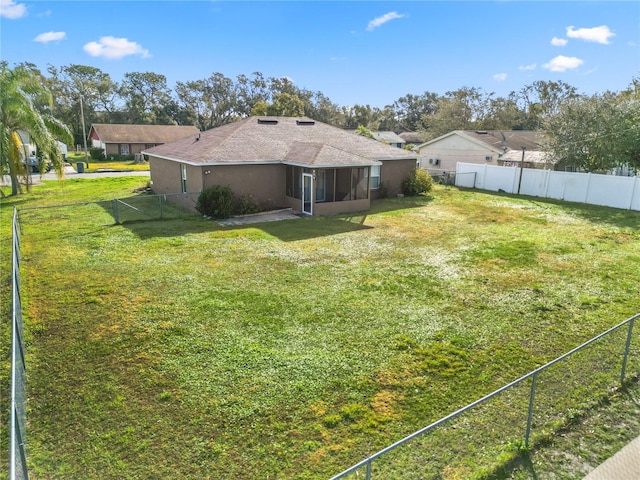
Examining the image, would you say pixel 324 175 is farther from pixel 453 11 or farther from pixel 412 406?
pixel 412 406

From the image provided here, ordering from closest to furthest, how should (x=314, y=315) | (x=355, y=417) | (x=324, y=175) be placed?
(x=355, y=417) → (x=314, y=315) → (x=324, y=175)

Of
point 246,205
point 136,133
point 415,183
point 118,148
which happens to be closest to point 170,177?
point 246,205

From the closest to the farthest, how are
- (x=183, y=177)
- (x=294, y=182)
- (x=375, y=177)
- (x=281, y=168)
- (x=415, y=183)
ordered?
(x=294, y=182) → (x=281, y=168) → (x=183, y=177) → (x=375, y=177) → (x=415, y=183)

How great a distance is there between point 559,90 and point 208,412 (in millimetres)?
73389

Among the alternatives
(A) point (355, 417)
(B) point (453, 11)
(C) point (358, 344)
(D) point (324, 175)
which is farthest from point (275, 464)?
(B) point (453, 11)

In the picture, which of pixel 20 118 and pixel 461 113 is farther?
pixel 461 113

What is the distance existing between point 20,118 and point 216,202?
11.8m

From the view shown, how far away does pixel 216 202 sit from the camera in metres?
17.5

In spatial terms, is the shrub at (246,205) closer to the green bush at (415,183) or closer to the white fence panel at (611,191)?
the green bush at (415,183)

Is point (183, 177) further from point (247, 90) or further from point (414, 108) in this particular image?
point (414, 108)

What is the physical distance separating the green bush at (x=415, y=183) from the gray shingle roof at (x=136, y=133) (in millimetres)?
33911

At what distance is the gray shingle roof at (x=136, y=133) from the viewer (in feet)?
164

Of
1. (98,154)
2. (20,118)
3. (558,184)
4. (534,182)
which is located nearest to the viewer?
(20,118)

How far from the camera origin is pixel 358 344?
7375mm
